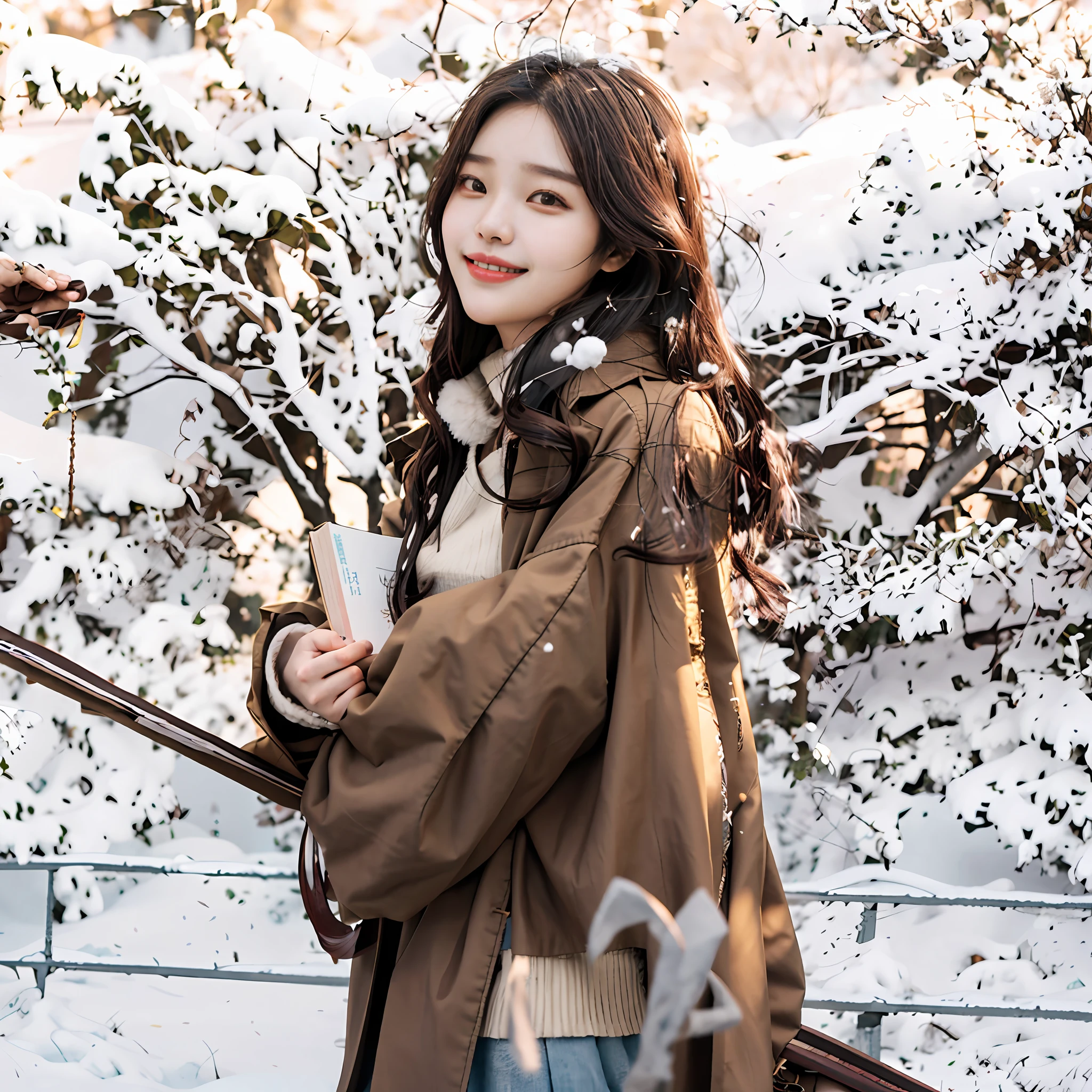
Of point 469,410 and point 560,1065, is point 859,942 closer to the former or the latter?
point 560,1065

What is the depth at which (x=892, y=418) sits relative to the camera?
2.94 m

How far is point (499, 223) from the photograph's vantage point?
988mm

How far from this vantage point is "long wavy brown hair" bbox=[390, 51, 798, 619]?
35.8 inches

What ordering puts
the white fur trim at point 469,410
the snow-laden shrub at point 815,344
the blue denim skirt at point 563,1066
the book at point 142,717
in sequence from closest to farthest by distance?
the book at point 142,717
the blue denim skirt at point 563,1066
the white fur trim at point 469,410
the snow-laden shrub at point 815,344

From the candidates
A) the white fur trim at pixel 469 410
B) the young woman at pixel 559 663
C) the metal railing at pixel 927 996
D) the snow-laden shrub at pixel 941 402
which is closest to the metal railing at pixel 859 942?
the metal railing at pixel 927 996

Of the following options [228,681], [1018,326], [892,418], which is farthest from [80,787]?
[1018,326]

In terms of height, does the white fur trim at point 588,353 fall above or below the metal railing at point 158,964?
above

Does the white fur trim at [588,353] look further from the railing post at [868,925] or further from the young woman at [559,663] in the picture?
the railing post at [868,925]

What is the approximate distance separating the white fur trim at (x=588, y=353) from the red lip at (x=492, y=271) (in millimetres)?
141

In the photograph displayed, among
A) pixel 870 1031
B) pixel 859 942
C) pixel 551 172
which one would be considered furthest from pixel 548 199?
pixel 870 1031

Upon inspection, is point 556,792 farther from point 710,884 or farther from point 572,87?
point 572,87

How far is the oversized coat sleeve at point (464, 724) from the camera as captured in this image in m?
0.81

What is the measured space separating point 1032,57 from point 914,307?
28.8 inches

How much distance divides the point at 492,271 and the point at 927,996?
207 cm
